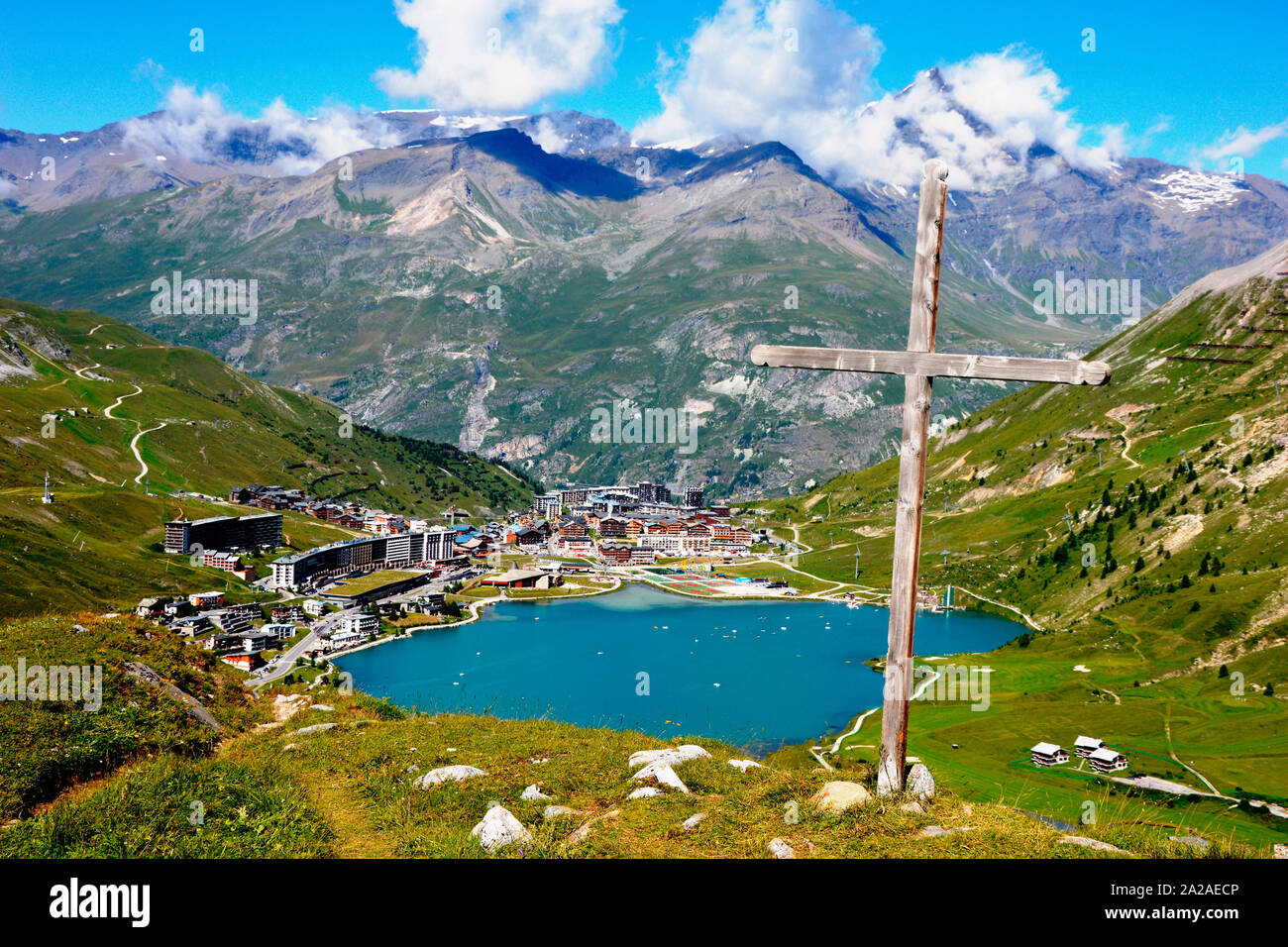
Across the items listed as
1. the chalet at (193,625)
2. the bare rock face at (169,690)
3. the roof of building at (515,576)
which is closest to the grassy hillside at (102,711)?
the bare rock face at (169,690)

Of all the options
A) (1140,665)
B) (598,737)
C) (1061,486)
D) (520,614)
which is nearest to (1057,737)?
(1140,665)

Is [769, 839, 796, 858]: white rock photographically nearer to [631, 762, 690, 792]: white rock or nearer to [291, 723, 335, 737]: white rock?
[631, 762, 690, 792]: white rock

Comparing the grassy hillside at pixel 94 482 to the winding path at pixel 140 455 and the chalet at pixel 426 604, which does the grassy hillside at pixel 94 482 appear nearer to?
the winding path at pixel 140 455

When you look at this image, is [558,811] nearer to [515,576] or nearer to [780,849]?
[780,849]

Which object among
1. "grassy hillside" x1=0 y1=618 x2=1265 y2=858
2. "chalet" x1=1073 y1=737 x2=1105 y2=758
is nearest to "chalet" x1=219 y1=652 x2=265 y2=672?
"grassy hillside" x1=0 y1=618 x2=1265 y2=858
